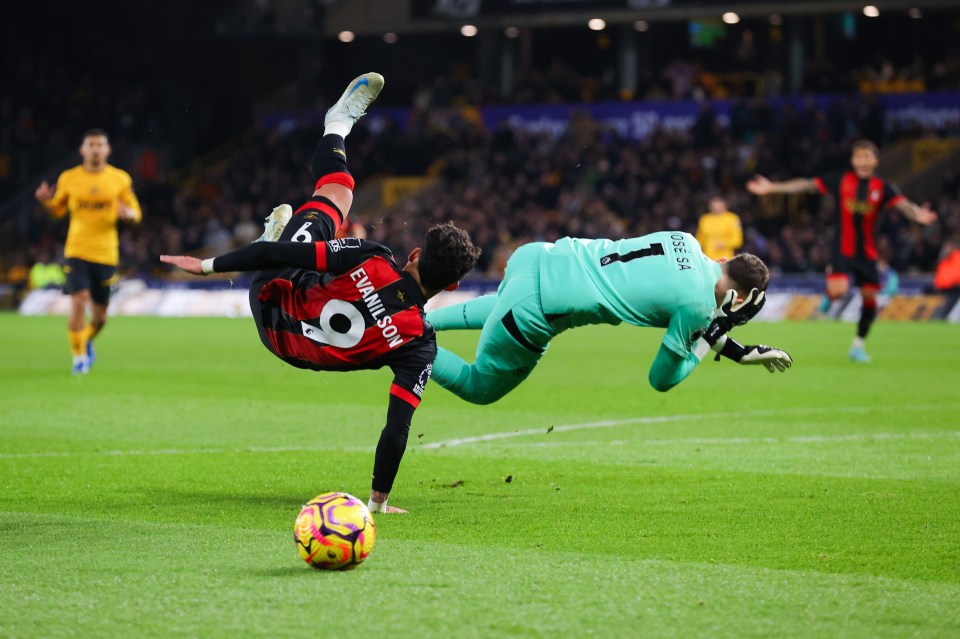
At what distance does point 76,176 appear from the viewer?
1535cm

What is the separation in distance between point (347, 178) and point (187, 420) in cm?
391

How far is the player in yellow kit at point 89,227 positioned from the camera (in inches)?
599

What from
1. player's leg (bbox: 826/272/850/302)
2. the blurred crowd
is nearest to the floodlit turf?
player's leg (bbox: 826/272/850/302)

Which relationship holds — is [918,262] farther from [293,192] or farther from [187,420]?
[187,420]

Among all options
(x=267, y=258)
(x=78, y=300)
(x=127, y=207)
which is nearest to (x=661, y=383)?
(x=267, y=258)

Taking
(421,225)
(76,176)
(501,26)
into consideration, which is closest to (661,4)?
(501,26)

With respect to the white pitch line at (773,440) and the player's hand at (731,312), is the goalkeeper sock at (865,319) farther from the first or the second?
→ the player's hand at (731,312)

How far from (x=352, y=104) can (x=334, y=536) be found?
163 inches

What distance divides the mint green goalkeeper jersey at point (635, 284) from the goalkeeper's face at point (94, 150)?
8.41m

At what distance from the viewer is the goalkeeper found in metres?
7.29

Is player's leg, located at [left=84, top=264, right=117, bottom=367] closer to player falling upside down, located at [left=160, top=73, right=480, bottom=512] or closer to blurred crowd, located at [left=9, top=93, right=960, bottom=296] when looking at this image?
player falling upside down, located at [left=160, top=73, right=480, bottom=512]

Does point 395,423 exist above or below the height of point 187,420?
above

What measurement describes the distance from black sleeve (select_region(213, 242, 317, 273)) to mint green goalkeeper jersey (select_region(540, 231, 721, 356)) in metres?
1.50

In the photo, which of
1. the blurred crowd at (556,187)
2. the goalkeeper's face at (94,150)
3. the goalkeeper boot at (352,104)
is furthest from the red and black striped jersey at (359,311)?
the blurred crowd at (556,187)
